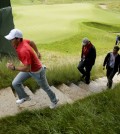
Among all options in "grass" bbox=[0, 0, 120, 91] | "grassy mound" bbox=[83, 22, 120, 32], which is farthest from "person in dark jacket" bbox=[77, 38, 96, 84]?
"grassy mound" bbox=[83, 22, 120, 32]

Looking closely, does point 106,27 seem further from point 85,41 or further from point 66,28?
point 85,41

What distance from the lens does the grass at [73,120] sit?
540 cm

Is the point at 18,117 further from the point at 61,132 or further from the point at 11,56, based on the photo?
the point at 11,56

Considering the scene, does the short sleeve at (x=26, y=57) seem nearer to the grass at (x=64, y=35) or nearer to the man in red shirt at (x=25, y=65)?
the man in red shirt at (x=25, y=65)

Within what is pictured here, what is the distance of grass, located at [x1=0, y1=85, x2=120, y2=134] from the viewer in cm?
540

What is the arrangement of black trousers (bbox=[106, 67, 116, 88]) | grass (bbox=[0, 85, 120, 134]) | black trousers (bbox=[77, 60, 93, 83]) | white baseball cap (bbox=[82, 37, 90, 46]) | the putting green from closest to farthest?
grass (bbox=[0, 85, 120, 134])
white baseball cap (bbox=[82, 37, 90, 46])
black trousers (bbox=[106, 67, 116, 88])
black trousers (bbox=[77, 60, 93, 83])
the putting green

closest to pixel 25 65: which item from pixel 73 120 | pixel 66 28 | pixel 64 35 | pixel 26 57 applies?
pixel 26 57

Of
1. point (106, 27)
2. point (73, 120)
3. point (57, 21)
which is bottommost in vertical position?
point (106, 27)

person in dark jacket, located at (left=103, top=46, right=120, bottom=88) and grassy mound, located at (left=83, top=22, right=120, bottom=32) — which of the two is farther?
grassy mound, located at (left=83, top=22, right=120, bottom=32)

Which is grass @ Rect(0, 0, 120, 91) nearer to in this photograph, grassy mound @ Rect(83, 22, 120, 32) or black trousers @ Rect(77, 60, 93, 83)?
grassy mound @ Rect(83, 22, 120, 32)

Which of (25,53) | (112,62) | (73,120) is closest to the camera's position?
(73,120)

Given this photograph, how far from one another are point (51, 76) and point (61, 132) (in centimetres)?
404

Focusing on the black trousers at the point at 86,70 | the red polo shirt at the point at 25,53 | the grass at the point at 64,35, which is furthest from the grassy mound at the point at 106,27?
the red polo shirt at the point at 25,53

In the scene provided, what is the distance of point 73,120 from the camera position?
19.0ft
